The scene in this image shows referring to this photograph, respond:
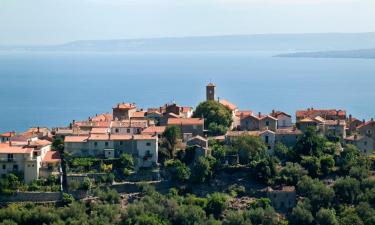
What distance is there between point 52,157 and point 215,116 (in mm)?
10877

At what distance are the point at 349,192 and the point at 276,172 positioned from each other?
3936mm

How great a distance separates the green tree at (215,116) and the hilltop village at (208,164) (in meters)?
0.21

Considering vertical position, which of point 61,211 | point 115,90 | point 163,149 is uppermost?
point 115,90

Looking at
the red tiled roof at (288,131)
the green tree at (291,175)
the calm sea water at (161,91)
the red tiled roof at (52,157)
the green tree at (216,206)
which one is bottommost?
the green tree at (216,206)

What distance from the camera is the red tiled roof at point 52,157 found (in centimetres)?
4092

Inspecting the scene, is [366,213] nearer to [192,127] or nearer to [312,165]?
[312,165]

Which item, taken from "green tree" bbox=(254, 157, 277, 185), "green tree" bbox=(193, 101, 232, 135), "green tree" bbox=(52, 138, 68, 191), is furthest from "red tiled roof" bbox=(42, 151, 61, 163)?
"green tree" bbox=(254, 157, 277, 185)

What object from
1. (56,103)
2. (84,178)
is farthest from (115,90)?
(84,178)

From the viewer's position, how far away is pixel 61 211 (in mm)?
36906

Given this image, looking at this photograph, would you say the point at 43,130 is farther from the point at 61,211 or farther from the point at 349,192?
the point at 349,192

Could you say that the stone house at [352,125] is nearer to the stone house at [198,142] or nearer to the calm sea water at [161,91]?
the stone house at [198,142]

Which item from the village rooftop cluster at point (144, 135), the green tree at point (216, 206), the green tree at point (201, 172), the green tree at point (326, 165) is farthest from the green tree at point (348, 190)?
the green tree at point (201, 172)

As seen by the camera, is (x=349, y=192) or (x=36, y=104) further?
(x=36, y=104)

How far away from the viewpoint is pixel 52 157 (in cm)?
4150
